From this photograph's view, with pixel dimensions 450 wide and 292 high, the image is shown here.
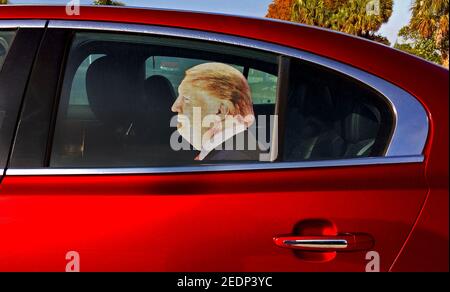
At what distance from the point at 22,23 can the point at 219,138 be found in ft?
2.67

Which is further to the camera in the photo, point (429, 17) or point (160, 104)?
point (429, 17)

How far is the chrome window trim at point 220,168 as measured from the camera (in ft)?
5.29

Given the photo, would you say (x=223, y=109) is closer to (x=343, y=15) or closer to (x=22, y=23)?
(x=22, y=23)

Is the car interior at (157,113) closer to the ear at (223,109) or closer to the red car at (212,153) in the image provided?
the red car at (212,153)

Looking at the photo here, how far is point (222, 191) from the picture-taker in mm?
1596

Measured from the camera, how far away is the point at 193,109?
183 centimetres

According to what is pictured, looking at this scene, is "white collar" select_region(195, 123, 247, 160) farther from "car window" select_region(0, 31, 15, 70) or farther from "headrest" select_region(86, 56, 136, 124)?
"car window" select_region(0, 31, 15, 70)

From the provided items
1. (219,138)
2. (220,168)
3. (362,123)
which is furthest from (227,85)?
(362,123)

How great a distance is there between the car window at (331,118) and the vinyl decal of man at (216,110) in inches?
6.8

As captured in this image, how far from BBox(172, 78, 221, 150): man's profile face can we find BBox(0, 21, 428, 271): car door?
49mm

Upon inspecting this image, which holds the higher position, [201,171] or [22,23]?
[22,23]

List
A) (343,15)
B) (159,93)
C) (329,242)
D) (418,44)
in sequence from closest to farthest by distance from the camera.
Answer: (329,242), (159,93), (418,44), (343,15)

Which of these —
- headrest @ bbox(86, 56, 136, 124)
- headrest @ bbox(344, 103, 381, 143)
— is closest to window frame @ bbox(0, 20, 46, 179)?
headrest @ bbox(86, 56, 136, 124)

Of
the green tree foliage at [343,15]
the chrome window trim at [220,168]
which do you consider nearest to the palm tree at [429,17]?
the green tree foliage at [343,15]
